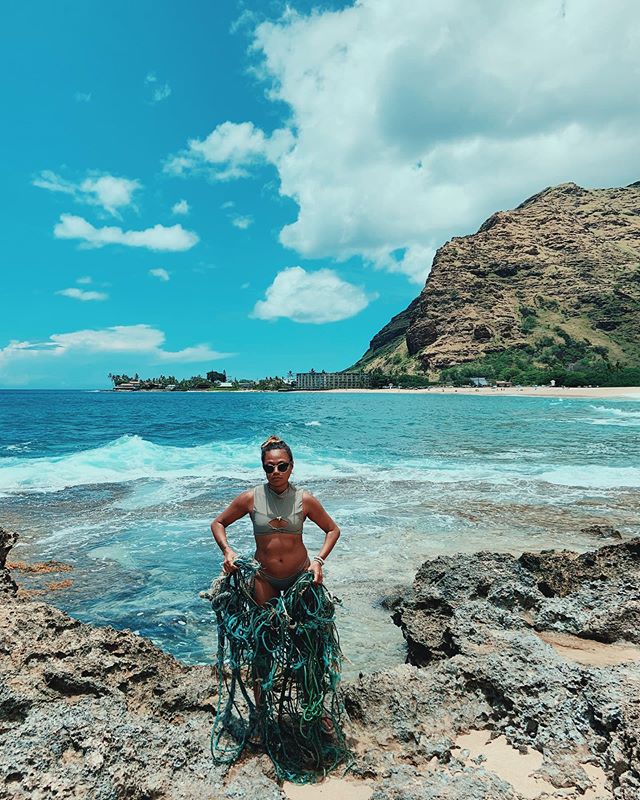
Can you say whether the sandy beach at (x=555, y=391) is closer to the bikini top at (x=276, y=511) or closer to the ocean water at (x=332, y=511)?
the ocean water at (x=332, y=511)

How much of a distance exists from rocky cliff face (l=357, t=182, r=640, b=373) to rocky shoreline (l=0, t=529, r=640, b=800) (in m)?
133

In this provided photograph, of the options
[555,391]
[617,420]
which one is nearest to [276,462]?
[617,420]

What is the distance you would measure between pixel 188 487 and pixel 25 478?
6.88 metres

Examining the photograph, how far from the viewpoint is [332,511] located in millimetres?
12766

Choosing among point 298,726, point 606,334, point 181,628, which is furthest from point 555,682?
point 606,334

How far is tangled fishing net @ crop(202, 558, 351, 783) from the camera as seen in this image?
352 cm

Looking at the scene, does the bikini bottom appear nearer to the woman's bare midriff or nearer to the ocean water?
the woman's bare midriff

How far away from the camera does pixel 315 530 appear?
446 inches

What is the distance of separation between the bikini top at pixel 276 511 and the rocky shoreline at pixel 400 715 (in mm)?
1388

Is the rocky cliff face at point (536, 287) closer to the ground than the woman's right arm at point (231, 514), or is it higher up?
higher up

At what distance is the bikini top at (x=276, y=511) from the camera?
374 centimetres

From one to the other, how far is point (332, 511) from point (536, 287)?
153 m

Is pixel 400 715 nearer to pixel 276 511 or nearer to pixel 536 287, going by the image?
pixel 276 511

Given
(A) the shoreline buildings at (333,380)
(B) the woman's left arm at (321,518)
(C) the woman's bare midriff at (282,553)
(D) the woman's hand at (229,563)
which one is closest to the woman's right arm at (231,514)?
(D) the woman's hand at (229,563)
